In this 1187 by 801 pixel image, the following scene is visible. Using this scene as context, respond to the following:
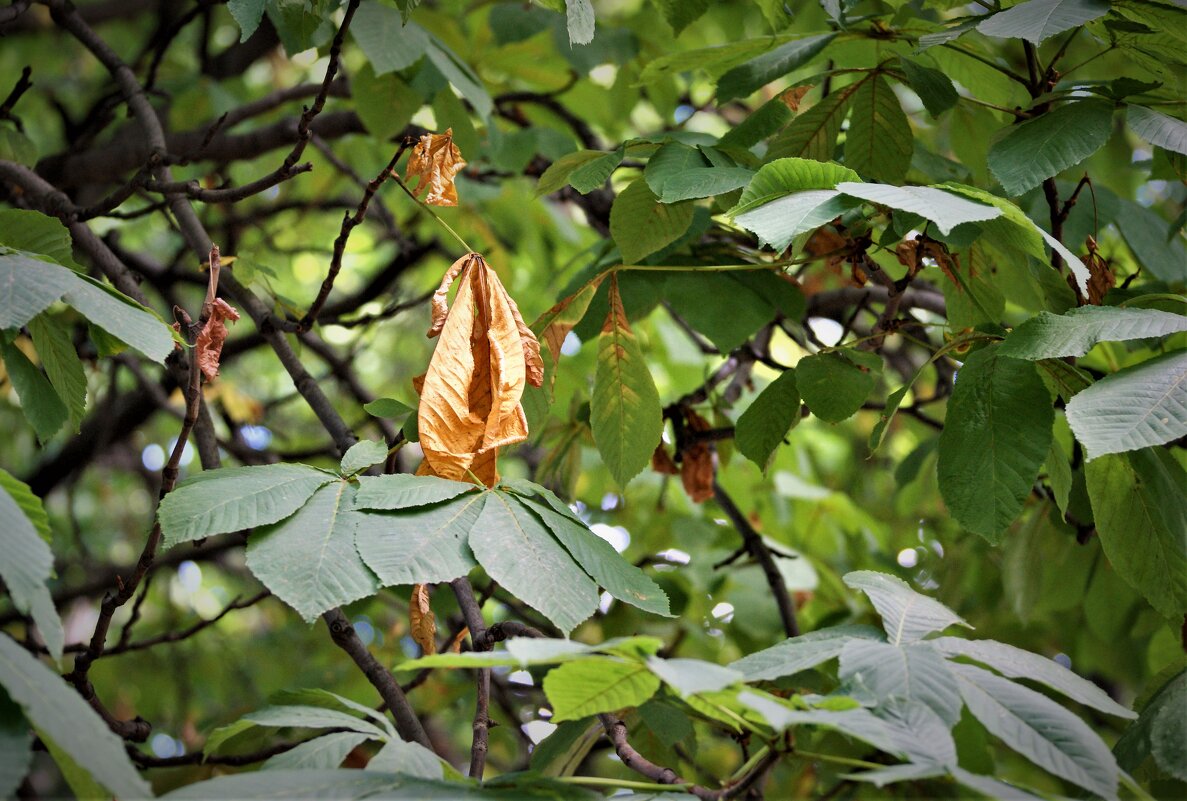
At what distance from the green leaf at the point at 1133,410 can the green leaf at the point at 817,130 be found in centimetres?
53

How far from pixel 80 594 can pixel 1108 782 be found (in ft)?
7.00

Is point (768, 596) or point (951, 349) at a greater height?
point (951, 349)

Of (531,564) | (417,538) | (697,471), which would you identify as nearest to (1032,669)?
(531,564)

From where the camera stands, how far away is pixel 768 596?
2191mm

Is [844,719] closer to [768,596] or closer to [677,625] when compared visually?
[768,596]

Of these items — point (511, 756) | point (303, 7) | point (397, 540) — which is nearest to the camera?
point (397, 540)

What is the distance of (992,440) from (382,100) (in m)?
1.29

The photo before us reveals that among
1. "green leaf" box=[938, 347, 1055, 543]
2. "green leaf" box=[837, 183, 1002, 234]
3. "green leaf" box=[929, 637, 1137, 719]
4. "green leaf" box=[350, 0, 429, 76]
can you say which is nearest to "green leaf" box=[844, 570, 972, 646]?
"green leaf" box=[929, 637, 1137, 719]

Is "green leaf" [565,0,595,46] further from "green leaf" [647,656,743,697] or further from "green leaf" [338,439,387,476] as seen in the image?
"green leaf" [647,656,743,697]

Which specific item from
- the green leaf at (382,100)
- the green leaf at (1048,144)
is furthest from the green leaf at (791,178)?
the green leaf at (382,100)

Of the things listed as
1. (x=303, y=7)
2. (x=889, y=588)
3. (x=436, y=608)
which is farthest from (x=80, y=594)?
(x=889, y=588)

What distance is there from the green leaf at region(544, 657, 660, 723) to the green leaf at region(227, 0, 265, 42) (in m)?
0.83

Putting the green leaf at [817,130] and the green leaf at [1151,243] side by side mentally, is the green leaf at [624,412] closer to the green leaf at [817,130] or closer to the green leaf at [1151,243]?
the green leaf at [817,130]

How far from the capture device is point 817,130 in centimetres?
140
